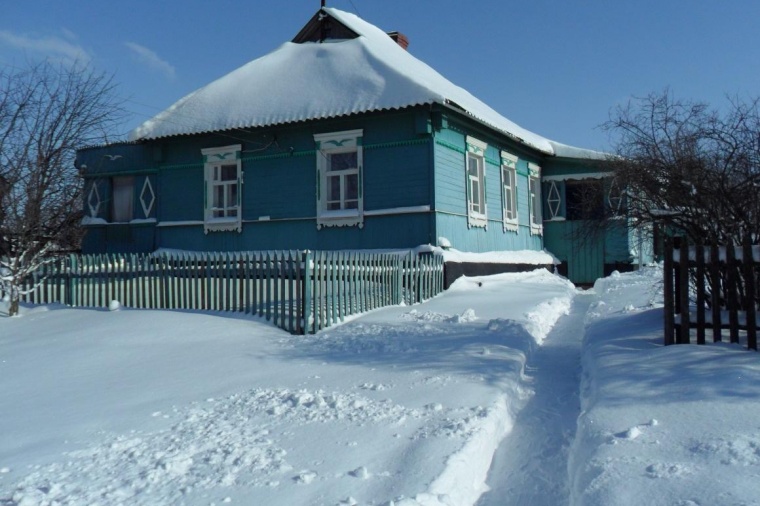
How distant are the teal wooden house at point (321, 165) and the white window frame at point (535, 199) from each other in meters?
0.39

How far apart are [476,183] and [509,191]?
2.84 m

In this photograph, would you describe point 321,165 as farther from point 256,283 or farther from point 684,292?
point 684,292

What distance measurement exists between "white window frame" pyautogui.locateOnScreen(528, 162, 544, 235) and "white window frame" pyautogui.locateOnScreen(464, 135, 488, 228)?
4.27 meters

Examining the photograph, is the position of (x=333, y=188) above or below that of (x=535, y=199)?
below

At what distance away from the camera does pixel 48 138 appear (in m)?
14.6

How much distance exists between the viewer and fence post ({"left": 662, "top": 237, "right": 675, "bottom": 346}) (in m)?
6.92

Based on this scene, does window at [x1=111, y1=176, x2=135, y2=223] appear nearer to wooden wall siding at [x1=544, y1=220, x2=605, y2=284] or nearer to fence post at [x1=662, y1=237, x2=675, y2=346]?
wooden wall siding at [x1=544, y1=220, x2=605, y2=284]

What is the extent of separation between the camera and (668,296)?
699cm

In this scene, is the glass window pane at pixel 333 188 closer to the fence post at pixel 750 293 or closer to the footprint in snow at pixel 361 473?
the fence post at pixel 750 293

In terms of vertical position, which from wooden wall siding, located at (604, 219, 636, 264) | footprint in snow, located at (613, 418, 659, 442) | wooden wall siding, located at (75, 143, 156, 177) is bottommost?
footprint in snow, located at (613, 418, 659, 442)

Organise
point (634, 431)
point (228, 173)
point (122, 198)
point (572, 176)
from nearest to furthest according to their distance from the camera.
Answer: point (634, 431) → point (228, 173) → point (122, 198) → point (572, 176)

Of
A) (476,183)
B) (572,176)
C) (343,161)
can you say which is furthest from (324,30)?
(572,176)

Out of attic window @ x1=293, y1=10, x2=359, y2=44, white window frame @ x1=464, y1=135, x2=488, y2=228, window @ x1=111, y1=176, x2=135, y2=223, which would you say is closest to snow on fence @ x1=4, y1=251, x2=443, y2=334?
white window frame @ x1=464, y1=135, x2=488, y2=228

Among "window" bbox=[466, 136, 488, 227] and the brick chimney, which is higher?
the brick chimney
